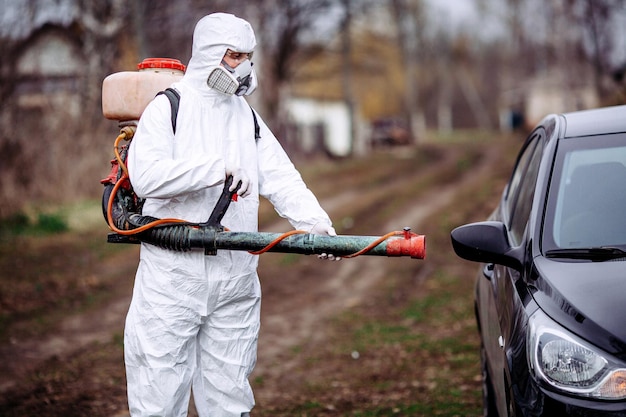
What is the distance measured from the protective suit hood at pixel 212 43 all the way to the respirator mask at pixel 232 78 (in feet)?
0.17

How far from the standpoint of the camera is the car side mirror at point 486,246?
354 cm

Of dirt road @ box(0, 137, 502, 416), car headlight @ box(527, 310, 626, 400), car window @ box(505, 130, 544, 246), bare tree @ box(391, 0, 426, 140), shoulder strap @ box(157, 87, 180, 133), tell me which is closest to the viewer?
car headlight @ box(527, 310, 626, 400)

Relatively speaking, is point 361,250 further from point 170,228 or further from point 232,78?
point 232,78

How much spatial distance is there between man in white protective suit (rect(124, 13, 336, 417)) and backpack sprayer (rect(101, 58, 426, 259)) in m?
0.11

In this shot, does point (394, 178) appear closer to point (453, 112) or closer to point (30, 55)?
point (30, 55)

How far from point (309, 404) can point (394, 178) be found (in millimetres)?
16841

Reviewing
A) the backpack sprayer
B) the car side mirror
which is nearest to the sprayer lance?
the backpack sprayer

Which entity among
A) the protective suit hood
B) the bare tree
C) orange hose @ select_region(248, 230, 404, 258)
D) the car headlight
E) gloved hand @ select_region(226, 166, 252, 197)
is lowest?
the car headlight

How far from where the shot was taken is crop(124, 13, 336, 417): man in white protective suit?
3.47m

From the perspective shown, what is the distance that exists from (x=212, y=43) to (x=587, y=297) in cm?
185

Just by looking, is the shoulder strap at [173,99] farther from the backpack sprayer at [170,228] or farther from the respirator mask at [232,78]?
the respirator mask at [232,78]

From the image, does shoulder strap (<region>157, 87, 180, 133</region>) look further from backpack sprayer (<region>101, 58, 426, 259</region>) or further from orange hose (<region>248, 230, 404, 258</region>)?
orange hose (<region>248, 230, 404, 258</region>)

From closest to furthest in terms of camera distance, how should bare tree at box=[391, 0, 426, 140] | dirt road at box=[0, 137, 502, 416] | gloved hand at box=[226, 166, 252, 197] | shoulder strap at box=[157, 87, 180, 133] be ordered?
gloved hand at box=[226, 166, 252, 197] → shoulder strap at box=[157, 87, 180, 133] → dirt road at box=[0, 137, 502, 416] → bare tree at box=[391, 0, 426, 140]

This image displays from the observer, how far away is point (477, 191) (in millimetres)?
17953
